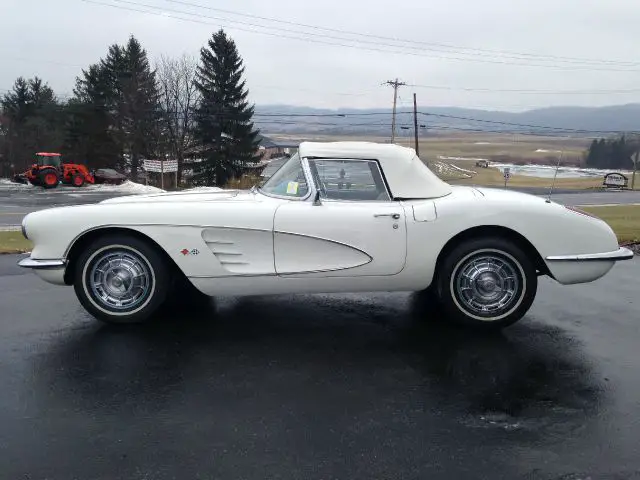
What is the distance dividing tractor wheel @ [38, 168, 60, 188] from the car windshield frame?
31.8 meters

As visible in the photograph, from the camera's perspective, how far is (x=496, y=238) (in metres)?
4.08

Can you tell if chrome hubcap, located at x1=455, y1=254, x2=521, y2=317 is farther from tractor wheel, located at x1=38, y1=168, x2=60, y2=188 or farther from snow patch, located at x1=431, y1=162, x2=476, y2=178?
tractor wheel, located at x1=38, y1=168, x2=60, y2=188

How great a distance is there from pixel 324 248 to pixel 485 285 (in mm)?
1199

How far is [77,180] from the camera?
3394 cm

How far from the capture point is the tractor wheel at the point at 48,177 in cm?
3231

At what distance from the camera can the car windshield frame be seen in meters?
4.17

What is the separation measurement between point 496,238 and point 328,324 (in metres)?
1.38

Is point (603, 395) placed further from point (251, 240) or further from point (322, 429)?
point (251, 240)

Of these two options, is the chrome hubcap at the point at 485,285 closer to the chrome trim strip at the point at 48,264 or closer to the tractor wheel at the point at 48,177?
the chrome trim strip at the point at 48,264

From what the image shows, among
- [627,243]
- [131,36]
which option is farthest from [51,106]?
[627,243]

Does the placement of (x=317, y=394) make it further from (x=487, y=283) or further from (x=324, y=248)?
(x=487, y=283)

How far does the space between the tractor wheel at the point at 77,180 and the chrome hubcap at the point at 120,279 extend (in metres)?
32.7

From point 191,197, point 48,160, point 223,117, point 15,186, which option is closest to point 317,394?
point 191,197

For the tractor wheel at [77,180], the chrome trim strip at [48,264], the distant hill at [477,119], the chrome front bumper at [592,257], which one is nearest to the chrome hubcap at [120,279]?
the chrome trim strip at [48,264]
